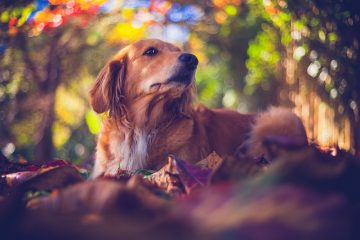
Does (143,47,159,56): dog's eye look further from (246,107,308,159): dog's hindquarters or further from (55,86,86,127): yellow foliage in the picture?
(55,86,86,127): yellow foliage

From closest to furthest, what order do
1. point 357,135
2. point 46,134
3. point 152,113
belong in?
point 357,135
point 152,113
point 46,134

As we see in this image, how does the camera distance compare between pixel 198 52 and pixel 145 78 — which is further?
pixel 198 52

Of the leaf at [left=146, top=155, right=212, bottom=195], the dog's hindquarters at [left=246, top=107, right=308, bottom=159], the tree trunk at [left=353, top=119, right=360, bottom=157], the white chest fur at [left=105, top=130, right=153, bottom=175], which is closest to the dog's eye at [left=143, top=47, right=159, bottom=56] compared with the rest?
the white chest fur at [left=105, top=130, right=153, bottom=175]

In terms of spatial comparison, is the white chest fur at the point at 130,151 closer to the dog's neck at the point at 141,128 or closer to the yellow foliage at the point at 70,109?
the dog's neck at the point at 141,128

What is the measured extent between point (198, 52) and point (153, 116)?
5135mm

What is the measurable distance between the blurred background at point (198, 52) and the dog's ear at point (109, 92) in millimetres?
692

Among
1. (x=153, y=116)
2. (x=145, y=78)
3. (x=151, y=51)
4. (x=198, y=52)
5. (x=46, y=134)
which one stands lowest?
(x=198, y=52)

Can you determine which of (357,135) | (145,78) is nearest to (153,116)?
(145,78)

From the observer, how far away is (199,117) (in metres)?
3.43

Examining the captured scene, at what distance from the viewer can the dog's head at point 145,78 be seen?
304 centimetres

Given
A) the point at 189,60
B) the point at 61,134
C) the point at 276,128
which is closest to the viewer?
the point at 189,60

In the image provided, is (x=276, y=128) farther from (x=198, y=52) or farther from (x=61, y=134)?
(x=198, y=52)

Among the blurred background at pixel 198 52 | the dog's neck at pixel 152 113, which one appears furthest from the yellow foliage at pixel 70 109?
the dog's neck at pixel 152 113

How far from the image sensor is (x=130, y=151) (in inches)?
121
